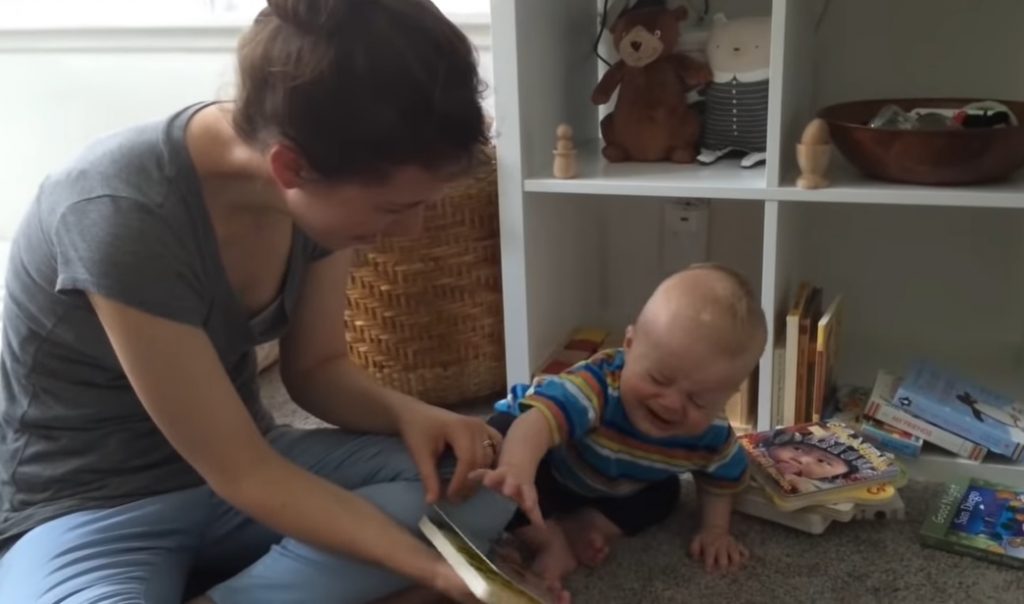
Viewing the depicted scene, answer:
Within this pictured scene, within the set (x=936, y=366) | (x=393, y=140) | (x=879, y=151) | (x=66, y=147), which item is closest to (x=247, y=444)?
(x=393, y=140)

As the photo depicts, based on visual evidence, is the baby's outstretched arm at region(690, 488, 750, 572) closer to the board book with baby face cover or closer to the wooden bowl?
the board book with baby face cover

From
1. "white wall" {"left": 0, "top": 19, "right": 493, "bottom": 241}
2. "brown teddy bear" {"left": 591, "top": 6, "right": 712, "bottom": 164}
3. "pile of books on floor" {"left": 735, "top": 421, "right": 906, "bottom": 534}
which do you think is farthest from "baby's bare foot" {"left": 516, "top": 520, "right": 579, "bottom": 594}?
"white wall" {"left": 0, "top": 19, "right": 493, "bottom": 241}

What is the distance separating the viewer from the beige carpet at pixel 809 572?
103cm

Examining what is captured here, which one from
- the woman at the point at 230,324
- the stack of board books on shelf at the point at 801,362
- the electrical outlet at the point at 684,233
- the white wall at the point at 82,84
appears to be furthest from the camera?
Answer: the white wall at the point at 82,84

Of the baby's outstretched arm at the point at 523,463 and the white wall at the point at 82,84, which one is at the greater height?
the white wall at the point at 82,84

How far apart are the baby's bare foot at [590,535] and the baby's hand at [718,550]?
0.30 feet

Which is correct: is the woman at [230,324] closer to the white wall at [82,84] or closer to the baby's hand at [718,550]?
the baby's hand at [718,550]

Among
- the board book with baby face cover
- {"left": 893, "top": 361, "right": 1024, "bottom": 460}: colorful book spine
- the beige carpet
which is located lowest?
the beige carpet

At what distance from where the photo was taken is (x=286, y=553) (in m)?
0.88

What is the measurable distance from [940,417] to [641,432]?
43cm

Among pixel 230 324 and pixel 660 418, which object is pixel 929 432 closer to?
pixel 660 418

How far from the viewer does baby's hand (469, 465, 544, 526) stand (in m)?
0.91

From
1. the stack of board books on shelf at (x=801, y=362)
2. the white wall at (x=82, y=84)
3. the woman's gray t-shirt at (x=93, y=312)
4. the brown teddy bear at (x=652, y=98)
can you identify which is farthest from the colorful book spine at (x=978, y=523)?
the white wall at (x=82, y=84)

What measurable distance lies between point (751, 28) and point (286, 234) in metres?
0.74
